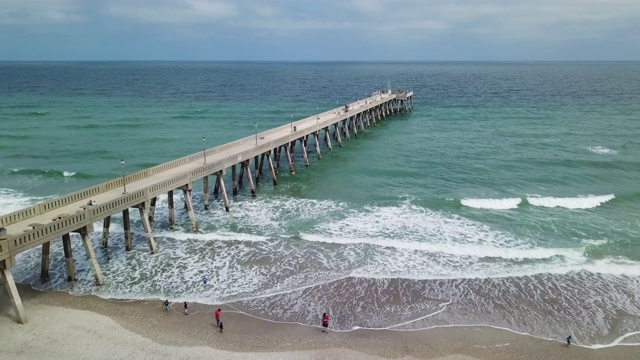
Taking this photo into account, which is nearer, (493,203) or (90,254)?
(90,254)

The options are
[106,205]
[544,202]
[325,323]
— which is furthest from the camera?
[544,202]

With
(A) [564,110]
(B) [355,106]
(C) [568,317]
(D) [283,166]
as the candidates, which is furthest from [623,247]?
(A) [564,110]

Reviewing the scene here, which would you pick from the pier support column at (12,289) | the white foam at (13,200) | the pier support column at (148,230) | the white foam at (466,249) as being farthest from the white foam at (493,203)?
the white foam at (13,200)

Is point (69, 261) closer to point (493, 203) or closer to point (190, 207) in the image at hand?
point (190, 207)

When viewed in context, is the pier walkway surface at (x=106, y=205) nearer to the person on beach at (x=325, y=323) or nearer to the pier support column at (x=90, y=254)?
the pier support column at (x=90, y=254)

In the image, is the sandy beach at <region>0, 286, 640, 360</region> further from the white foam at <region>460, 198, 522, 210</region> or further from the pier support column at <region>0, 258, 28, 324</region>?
the white foam at <region>460, 198, 522, 210</region>

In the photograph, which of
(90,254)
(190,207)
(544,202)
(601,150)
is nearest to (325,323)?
(90,254)

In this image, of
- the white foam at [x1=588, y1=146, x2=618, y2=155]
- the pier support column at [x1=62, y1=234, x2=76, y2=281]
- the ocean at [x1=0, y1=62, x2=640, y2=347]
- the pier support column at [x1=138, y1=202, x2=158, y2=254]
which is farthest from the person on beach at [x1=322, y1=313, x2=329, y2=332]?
the white foam at [x1=588, y1=146, x2=618, y2=155]
